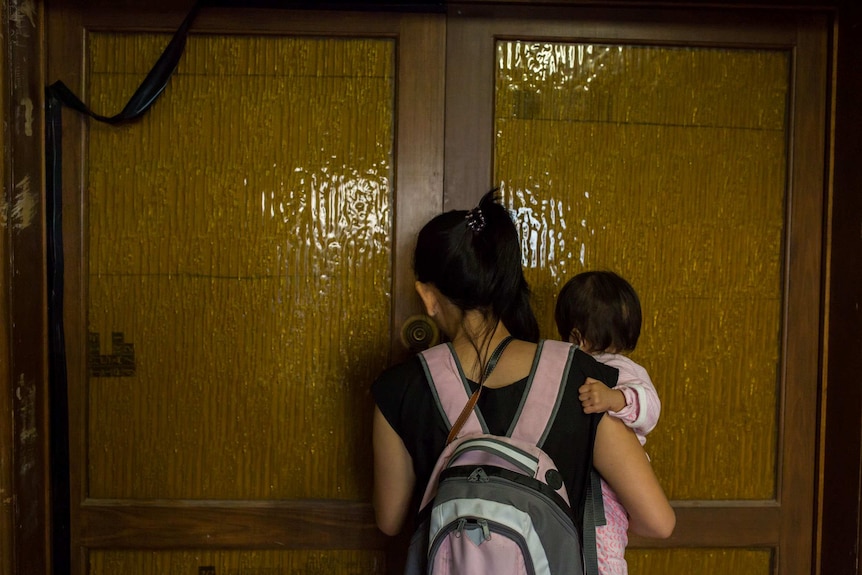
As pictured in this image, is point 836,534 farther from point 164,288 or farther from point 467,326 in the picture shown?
point 164,288

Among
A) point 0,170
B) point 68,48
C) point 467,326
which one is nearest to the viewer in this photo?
point 467,326

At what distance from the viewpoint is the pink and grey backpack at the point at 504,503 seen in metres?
0.87

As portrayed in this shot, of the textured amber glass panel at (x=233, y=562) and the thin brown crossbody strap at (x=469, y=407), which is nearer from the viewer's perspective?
the thin brown crossbody strap at (x=469, y=407)

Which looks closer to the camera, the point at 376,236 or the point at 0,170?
the point at 0,170

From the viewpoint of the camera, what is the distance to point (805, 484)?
4.97 feet

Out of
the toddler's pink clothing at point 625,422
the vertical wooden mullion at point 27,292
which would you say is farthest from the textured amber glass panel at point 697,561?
the vertical wooden mullion at point 27,292

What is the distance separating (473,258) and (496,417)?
217 mm

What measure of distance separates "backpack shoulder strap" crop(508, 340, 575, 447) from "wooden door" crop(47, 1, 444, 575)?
0.53 meters

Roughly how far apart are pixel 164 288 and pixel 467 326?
73 centimetres

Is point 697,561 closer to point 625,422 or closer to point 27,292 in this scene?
point 625,422

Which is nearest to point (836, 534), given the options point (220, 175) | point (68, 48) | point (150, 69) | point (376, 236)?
point (376, 236)

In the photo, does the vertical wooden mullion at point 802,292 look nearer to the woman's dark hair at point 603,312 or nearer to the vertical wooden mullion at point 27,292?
the woman's dark hair at point 603,312

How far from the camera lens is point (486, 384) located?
3.24ft

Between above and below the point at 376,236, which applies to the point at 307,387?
below
